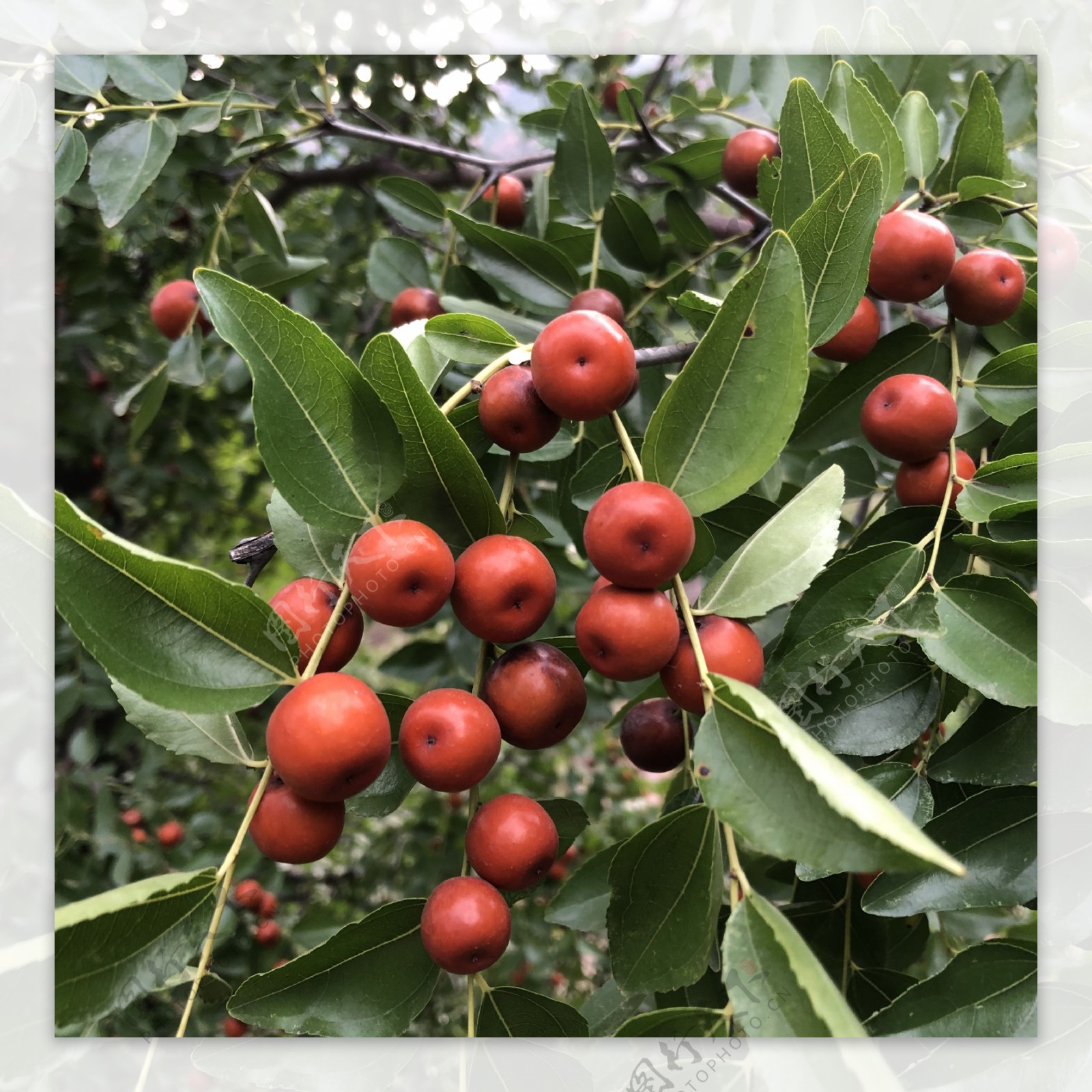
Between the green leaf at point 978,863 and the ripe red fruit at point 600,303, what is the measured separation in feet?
3.05

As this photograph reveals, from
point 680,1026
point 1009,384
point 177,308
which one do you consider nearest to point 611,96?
point 177,308

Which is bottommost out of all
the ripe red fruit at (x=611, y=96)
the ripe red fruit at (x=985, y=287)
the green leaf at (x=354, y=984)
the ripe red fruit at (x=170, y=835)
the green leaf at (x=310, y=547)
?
the ripe red fruit at (x=170, y=835)

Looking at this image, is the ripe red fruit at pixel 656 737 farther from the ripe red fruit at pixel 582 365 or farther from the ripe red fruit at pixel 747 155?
the ripe red fruit at pixel 747 155

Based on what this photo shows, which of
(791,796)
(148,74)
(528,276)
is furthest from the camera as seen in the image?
(148,74)

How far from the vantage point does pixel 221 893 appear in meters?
0.93

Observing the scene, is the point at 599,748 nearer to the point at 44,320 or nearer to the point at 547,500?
the point at 547,500

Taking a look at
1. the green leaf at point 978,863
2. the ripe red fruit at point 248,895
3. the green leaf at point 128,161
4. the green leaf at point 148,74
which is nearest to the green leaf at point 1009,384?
the green leaf at point 978,863

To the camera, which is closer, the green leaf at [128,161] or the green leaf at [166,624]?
the green leaf at [166,624]

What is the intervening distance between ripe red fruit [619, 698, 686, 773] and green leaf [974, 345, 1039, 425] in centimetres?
64

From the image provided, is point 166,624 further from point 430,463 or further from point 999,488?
point 999,488

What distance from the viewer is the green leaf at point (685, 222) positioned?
1807 millimetres

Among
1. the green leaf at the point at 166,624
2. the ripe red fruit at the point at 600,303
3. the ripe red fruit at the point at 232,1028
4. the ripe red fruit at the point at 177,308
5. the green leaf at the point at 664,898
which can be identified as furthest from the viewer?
the ripe red fruit at the point at 232,1028

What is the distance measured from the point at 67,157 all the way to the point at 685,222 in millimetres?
1229

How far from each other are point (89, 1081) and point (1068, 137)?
2242 millimetres
